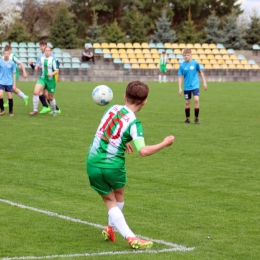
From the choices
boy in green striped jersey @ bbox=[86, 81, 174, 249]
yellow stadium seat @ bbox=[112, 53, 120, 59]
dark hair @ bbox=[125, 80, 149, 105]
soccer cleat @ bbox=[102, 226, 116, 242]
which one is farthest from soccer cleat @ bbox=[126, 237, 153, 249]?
yellow stadium seat @ bbox=[112, 53, 120, 59]

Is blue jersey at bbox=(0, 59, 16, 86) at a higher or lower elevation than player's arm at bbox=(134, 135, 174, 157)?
higher

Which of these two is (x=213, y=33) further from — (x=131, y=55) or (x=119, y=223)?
(x=119, y=223)

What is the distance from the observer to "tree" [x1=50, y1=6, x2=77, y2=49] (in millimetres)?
45844

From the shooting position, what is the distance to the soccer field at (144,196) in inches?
221

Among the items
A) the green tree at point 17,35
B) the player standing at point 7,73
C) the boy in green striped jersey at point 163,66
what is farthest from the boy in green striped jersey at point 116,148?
the green tree at point 17,35

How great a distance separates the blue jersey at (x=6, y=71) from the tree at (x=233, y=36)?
3726cm

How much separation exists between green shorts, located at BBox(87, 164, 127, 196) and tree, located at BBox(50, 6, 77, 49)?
135 feet

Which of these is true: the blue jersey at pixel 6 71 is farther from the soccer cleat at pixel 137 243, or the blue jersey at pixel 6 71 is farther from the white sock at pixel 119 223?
the soccer cleat at pixel 137 243

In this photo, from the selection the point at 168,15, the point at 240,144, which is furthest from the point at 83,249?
the point at 168,15

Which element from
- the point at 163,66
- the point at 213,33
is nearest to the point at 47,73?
the point at 163,66

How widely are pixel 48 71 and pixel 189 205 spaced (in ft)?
33.3

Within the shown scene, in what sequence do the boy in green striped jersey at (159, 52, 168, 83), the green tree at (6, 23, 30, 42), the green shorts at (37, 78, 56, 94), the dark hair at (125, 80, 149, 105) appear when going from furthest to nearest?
the green tree at (6, 23, 30, 42)
the boy in green striped jersey at (159, 52, 168, 83)
the green shorts at (37, 78, 56, 94)
the dark hair at (125, 80, 149, 105)

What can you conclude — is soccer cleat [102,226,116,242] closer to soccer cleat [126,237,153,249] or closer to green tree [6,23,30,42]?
soccer cleat [126,237,153,249]

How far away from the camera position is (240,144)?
12320 mm
